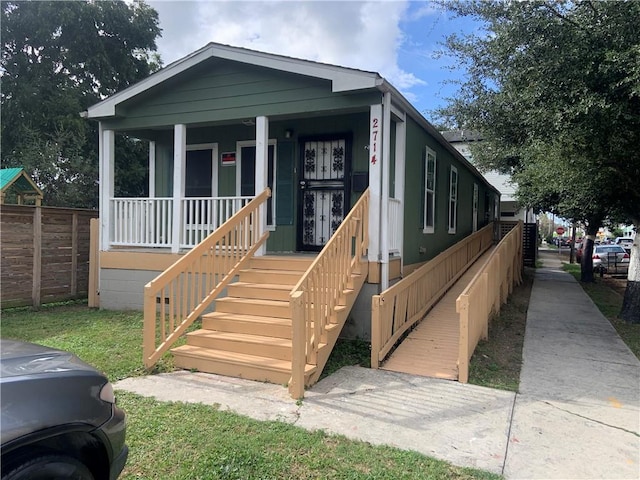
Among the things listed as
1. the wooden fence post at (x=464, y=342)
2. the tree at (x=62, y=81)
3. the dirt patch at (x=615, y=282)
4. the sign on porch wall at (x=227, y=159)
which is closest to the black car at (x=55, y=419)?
the wooden fence post at (x=464, y=342)

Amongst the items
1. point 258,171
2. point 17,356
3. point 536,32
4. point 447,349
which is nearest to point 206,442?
point 17,356

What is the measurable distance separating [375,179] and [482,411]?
327cm

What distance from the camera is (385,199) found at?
20.1 feet

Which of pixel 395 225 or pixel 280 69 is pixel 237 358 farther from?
pixel 280 69

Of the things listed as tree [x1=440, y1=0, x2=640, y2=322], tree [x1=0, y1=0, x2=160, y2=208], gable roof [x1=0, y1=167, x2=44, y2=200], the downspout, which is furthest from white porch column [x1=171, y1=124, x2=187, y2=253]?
tree [x1=0, y1=0, x2=160, y2=208]

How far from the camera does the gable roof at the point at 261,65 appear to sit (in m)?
5.82

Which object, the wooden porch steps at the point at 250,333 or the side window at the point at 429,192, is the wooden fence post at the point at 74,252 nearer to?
the wooden porch steps at the point at 250,333

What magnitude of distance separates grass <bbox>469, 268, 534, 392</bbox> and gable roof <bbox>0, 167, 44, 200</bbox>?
10.1 metres

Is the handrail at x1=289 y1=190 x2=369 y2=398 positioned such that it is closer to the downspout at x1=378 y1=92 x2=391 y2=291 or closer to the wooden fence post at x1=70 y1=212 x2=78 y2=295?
the downspout at x1=378 y1=92 x2=391 y2=291

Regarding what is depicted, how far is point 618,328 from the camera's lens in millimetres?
7750

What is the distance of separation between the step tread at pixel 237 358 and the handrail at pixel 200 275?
0.76 ft

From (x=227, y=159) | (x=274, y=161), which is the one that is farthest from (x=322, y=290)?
(x=227, y=159)

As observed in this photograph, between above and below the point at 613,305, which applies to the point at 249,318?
above

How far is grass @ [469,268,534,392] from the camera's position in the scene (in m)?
4.76
